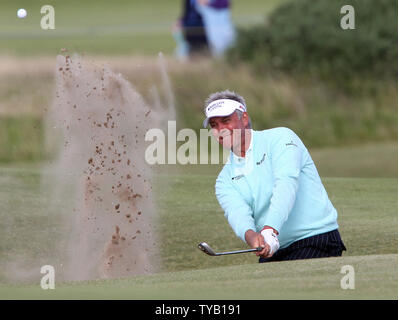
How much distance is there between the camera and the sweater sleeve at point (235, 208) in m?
5.08

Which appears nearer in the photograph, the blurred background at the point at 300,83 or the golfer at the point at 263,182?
the golfer at the point at 263,182

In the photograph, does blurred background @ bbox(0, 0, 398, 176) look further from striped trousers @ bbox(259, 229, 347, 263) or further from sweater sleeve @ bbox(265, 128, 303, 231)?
sweater sleeve @ bbox(265, 128, 303, 231)

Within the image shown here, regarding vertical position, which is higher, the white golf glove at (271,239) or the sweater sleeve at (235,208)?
the sweater sleeve at (235,208)

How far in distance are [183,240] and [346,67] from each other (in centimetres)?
1220

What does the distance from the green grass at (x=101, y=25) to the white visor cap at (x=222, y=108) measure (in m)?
23.6

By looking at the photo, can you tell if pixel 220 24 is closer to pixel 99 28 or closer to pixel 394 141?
pixel 394 141

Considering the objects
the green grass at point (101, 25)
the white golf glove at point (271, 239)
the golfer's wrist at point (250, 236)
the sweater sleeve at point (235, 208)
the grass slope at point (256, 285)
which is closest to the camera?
the grass slope at point (256, 285)

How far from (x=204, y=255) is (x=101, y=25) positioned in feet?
98.5

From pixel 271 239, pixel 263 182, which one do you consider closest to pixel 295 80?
pixel 263 182

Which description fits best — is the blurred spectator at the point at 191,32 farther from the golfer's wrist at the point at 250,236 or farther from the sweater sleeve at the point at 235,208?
the golfer's wrist at the point at 250,236

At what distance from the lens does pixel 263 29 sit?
19312 millimetres

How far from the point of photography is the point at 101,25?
3641 centimetres

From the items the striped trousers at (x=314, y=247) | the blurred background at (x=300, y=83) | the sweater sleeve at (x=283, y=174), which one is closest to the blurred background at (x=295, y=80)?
the blurred background at (x=300, y=83)
